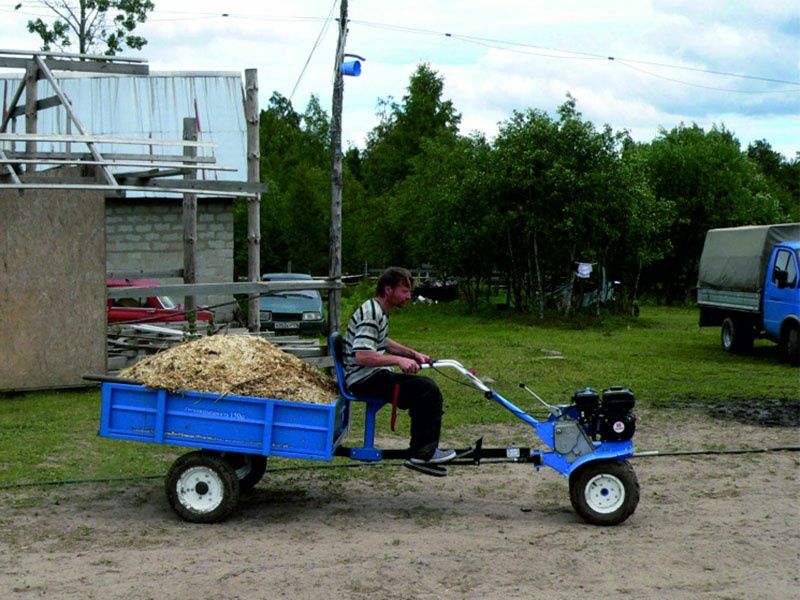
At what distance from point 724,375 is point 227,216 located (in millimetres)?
12857

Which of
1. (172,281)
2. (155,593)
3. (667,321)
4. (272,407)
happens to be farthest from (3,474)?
(667,321)

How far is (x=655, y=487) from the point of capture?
394 inches

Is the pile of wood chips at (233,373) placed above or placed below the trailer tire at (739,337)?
above

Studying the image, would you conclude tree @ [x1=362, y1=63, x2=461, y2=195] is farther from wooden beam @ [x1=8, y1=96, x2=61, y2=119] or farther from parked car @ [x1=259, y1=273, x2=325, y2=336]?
wooden beam @ [x1=8, y1=96, x2=61, y2=119]

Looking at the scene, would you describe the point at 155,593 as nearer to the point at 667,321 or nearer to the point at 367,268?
the point at 667,321

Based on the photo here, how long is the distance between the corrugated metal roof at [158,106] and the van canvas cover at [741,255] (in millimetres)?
10796

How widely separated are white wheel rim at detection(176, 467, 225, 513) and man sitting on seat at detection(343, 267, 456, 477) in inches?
48.3

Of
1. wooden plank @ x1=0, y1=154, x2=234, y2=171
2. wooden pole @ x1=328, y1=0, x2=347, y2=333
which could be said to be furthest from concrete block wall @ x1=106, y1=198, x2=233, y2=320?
wooden plank @ x1=0, y1=154, x2=234, y2=171

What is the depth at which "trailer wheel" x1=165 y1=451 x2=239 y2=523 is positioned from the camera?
8.62 meters

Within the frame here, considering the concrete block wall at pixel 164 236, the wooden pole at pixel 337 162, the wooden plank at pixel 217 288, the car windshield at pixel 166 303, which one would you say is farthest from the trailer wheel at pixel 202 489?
the concrete block wall at pixel 164 236

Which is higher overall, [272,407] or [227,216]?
[227,216]

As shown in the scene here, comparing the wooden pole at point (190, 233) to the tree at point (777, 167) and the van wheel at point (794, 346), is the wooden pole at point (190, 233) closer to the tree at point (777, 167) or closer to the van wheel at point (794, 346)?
the van wheel at point (794, 346)

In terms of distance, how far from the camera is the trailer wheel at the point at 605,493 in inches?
337

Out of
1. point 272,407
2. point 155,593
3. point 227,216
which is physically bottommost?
point 155,593
